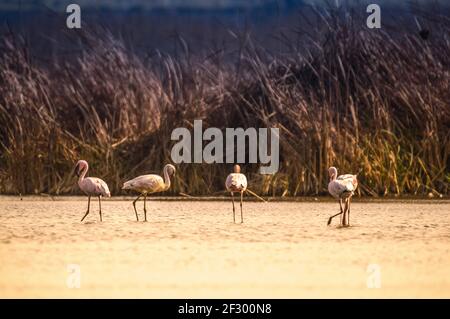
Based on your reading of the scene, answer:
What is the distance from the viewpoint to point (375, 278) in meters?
4.52

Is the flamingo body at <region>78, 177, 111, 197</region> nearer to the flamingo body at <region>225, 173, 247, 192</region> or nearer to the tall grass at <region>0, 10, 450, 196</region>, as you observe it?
the flamingo body at <region>225, 173, 247, 192</region>

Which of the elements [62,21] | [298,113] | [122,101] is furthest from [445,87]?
[62,21]

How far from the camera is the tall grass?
8.23 m

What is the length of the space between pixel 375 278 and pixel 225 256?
897 mm

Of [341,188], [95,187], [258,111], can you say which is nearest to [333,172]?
[341,188]

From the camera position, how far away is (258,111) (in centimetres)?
872

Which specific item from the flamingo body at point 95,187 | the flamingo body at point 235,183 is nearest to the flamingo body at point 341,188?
the flamingo body at point 235,183

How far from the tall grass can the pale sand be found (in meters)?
A: 0.73

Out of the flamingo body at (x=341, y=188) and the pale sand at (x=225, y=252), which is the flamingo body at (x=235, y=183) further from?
the flamingo body at (x=341, y=188)

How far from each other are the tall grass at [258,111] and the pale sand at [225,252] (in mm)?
733

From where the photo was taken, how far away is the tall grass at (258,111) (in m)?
8.23

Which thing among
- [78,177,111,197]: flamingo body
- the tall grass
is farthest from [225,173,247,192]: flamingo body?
the tall grass

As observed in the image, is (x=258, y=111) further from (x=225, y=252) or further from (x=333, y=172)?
(x=225, y=252)

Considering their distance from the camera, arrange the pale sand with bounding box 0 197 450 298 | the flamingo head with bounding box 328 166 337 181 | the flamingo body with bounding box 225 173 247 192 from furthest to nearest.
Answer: the flamingo body with bounding box 225 173 247 192 < the flamingo head with bounding box 328 166 337 181 < the pale sand with bounding box 0 197 450 298
